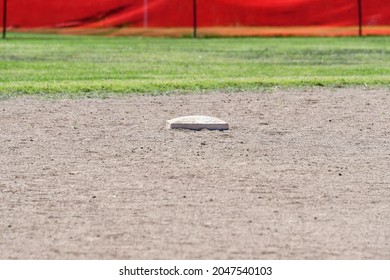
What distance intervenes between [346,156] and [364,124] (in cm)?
Result: 227

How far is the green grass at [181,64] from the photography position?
1722 centimetres

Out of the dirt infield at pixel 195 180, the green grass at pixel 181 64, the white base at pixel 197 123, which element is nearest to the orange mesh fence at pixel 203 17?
the green grass at pixel 181 64

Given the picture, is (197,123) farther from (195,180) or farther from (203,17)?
(203,17)

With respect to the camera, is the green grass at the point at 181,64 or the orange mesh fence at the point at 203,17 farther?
the orange mesh fence at the point at 203,17

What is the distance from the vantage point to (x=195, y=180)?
32.4ft

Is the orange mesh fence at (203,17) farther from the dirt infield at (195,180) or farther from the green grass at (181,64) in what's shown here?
the dirt infield at (195,180)

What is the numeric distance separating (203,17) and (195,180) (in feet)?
78.4

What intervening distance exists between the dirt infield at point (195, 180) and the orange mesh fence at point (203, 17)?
17580mm

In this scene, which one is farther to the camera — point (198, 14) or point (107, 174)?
point (198, 14)

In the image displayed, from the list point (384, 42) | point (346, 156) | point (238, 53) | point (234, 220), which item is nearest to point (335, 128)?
point (346, 156)

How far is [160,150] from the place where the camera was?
11.5m

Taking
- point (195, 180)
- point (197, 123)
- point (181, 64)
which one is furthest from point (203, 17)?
point (195, 180)

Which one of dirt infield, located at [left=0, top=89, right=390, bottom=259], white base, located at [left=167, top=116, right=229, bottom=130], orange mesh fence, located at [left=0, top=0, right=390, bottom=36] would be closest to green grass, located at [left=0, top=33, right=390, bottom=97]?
orange mesh fence, located at [left=0, top=0, right=390, bottom=36]
